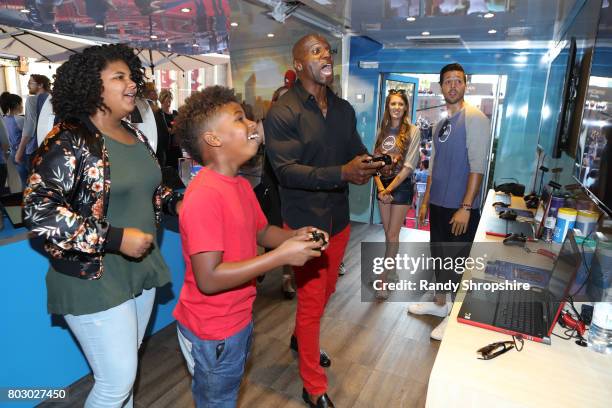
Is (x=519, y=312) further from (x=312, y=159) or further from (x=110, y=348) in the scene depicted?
(x=110, y=348)

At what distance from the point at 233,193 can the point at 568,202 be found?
196 cm

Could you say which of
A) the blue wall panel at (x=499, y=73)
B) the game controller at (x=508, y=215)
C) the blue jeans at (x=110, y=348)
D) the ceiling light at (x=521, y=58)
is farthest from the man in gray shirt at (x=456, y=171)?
the ceiling light at (x=521, y=58)

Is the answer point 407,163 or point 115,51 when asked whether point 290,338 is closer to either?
point 407,163

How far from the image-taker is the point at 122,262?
1.40 meters

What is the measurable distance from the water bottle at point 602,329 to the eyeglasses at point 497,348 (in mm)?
227

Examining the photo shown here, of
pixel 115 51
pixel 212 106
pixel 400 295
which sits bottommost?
pixel 400 295

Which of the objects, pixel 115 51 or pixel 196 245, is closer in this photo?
pixel 196 245

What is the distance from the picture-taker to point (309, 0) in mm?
3570

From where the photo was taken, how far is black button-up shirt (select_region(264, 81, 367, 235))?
1.80m

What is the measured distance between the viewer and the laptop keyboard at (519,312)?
133 centimetres

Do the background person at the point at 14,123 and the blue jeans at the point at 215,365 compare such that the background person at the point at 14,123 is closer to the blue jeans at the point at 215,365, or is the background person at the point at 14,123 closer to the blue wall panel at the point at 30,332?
the blue wall panel at the point at 30,332

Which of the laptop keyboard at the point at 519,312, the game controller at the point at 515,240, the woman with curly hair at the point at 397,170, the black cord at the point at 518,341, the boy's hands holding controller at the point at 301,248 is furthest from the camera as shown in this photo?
the woman with curly hair at the point at 397,170

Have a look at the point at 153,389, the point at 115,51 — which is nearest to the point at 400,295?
the point at 153,389

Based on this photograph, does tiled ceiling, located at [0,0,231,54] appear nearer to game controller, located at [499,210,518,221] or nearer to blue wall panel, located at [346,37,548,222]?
blue wall panel, located at [346,37,548,222]
